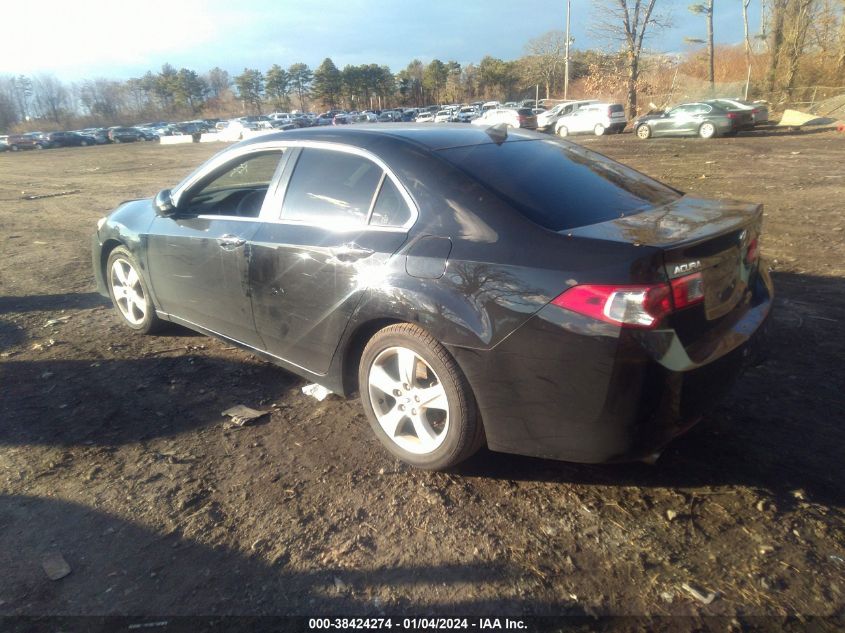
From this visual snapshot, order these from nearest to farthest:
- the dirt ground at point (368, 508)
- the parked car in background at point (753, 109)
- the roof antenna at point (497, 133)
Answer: the dirt ground at point (368, 508), the roof antenna at point (497, 133), the parked car in background at point (753, 109)

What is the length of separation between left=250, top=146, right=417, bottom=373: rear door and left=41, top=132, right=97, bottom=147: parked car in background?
204ft

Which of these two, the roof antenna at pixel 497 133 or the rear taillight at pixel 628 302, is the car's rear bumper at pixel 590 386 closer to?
the rear taillight at pixel 628 302

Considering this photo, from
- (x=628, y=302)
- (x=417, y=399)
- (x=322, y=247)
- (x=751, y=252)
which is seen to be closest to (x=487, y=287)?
(x=628, y=302)

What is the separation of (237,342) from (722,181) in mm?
10858

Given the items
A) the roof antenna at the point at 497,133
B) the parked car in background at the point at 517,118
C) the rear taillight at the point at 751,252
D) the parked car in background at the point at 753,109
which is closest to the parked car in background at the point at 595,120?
the parked car in background at the point at 517,118

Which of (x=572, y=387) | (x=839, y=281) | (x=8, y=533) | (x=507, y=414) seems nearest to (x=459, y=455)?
(x=507, y=414)

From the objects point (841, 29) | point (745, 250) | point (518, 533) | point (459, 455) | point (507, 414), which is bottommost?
point (518, 533)

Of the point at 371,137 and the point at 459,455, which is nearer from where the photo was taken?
the point at 459,455

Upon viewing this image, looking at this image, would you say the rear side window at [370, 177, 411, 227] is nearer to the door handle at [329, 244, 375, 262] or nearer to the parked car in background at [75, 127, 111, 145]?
the door handle at [329, 244, 375, 262]

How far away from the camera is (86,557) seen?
104 inches

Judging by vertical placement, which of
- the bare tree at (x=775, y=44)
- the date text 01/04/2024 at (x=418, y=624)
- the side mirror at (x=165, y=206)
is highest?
the bare tree at (x=775, y=44)

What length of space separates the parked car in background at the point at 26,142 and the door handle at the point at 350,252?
6125 centimetres

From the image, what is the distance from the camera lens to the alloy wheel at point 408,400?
9.81 feet

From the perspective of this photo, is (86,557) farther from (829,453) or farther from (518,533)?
(829,453)
